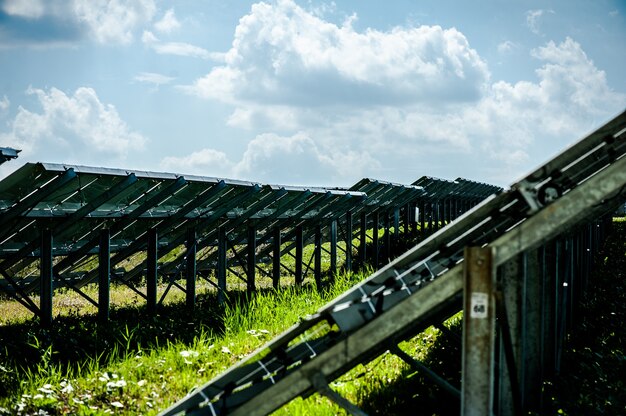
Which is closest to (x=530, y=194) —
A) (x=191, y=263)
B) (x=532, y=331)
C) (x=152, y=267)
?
(x=532, y=331)

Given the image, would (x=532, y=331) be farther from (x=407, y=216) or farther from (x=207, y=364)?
(x=407, y=216)

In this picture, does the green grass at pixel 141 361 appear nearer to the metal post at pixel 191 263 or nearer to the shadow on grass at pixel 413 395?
the shadow on grass at pixel 413 395

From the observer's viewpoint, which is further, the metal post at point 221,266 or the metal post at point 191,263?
the metal post at point 221,266

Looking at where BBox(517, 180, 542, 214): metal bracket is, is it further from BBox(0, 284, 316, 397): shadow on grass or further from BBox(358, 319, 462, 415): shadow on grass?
BBox(0, 284, 316, 397): shadow on grass

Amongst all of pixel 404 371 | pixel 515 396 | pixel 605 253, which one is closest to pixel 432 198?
pixel 605 253

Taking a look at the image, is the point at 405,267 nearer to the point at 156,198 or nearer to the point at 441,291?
the point at 441,291

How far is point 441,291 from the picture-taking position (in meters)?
3.52

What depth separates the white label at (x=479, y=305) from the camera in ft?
11.4

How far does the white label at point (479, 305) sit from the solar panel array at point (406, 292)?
0.09 meters

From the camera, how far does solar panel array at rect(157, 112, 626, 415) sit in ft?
11.3

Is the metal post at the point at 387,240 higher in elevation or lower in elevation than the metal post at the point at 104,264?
lower

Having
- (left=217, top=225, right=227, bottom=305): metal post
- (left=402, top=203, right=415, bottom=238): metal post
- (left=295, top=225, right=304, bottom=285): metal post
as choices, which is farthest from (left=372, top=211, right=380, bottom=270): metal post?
(left=217, top=225, right=227, bottom=305): metal post

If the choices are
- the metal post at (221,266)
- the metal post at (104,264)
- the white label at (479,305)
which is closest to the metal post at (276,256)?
the metal post at (221,266)

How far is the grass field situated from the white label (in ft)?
8.33
